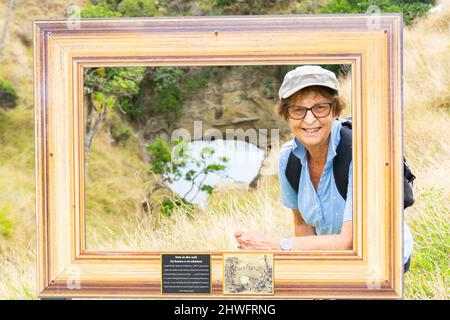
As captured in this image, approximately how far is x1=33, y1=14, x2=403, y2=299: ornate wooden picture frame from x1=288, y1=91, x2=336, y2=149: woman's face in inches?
5.2

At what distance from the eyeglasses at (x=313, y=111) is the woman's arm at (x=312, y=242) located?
19.5 inches

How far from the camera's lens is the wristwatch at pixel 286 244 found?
9.35 ft

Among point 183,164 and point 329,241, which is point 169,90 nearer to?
point 183,164

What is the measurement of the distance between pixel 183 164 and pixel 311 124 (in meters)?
0.62

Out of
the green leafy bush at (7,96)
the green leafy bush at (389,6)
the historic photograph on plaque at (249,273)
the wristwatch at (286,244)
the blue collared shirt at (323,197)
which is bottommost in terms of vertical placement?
the historic photograph on plaque at (249,273)

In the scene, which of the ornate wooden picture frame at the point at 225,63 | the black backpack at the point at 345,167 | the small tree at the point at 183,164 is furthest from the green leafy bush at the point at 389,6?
the small tree at the point at 183,164

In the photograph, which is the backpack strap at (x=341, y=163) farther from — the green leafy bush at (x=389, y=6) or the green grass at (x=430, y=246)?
the green leafy bush at (x=389, y=6)

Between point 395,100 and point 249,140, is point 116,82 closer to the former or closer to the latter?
point 249,140

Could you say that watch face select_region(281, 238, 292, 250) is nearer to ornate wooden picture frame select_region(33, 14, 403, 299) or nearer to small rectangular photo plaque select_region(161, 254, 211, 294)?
ornate wooden picture frame select_region(33, 14, 403, 299)

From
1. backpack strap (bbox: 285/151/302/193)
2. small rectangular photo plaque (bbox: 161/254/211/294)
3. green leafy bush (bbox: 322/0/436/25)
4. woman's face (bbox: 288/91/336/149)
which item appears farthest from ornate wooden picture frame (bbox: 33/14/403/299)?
green leafy bush (bbox: 322/0/436/25)

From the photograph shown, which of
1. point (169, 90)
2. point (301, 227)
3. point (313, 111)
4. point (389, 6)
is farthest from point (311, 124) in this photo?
point (389, 6)

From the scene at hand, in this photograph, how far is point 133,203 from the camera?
302cm
